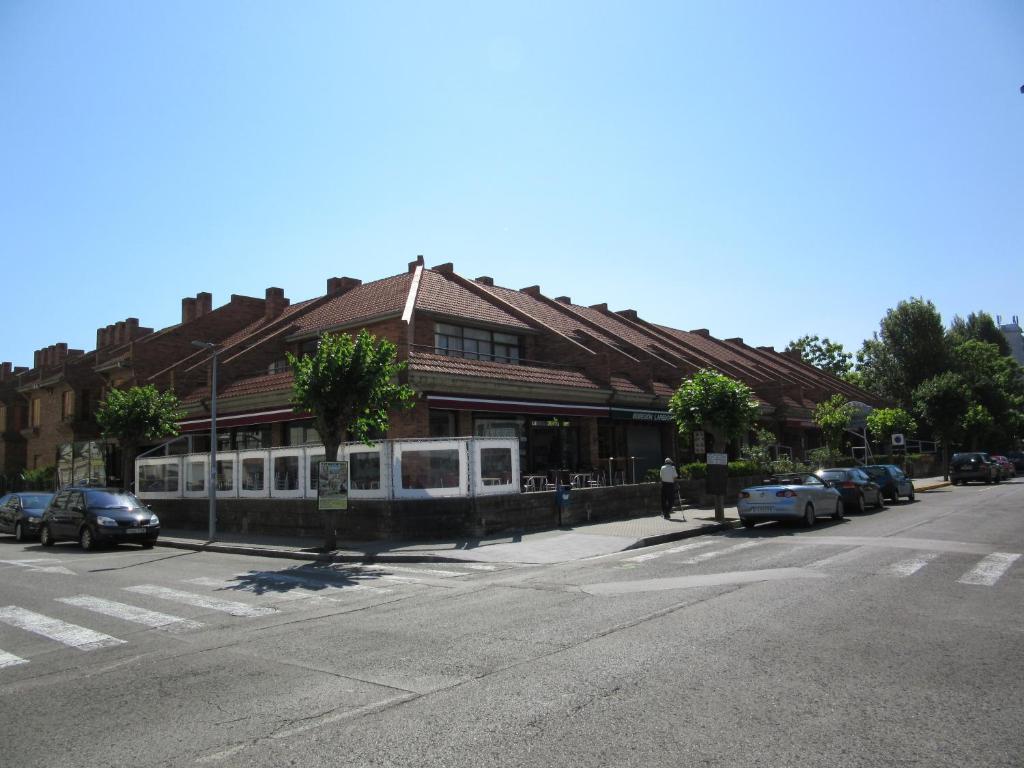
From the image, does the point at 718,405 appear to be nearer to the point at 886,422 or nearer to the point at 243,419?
the point at 243,419

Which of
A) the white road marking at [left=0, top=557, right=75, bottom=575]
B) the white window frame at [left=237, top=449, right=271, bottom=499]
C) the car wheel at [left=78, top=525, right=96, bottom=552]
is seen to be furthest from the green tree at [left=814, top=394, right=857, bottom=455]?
the white road marking at [left=0, top=557, right=75, bottom=575]

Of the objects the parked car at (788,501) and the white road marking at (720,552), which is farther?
the parked car at (788,501)

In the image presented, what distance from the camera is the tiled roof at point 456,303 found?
26.3 metres

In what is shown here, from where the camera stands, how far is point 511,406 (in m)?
23.2

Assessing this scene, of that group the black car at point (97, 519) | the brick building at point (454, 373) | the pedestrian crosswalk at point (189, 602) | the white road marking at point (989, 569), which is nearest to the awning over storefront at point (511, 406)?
the brick building at point (454, 373)

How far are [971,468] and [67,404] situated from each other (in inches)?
1823

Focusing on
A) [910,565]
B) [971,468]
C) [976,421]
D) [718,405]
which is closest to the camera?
[910,565]

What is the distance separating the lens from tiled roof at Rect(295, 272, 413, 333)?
2623 centimetres

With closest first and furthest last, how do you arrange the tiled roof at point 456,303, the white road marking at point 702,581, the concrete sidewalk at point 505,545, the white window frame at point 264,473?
the white road marking at point 702,581, the concrete sidewalk at point 505,545, the white window frame at point 264,473, the tiled roof at point 456,303

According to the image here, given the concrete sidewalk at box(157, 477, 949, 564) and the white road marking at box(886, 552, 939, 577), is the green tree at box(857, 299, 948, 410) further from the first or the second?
the white road marking at box(886, 552, 939, 577)

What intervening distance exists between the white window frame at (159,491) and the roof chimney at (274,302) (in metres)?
12.3

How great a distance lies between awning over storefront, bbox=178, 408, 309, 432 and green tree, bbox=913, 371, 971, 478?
35.5 metres

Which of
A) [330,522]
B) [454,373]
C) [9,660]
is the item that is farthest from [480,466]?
[9,660]

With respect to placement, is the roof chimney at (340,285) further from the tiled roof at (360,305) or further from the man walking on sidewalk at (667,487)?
the man walking on sidewalk at (667,487)
